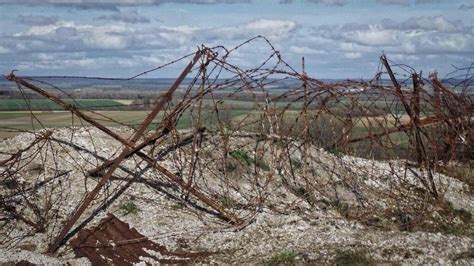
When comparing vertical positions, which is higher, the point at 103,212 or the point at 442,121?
the point at 442,121

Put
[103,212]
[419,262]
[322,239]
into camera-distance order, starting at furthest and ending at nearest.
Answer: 1. [103,212]
2. [322,239]
3. [419,262]

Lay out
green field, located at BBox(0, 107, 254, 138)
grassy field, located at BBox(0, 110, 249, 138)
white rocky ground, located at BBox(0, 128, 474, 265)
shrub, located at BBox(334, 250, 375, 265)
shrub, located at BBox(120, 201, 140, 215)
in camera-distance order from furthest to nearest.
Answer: grassy field, located at BBox(0, 110, 249, 138)
green field, located at BBox(0, 107, 254, 138)
shrub, located at BBox(120, 201, 140, 215)
white rocky ground, located at BBox(0, 128, 474, 265)
shrub, located at BBox(334, 250, 375, 265)

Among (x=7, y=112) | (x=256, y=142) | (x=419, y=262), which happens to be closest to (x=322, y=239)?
(x=419, y=262)

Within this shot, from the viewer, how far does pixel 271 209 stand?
9.20 meters

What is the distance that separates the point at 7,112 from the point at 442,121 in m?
21.3

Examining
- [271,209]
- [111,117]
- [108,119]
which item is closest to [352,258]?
[271,209]

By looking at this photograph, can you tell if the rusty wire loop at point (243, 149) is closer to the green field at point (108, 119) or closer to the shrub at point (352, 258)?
the green field at point (108, 119)

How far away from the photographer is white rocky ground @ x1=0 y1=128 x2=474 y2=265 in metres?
7.78

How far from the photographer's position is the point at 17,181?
31.7 feet

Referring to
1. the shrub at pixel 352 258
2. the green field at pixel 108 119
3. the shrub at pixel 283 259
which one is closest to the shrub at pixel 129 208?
the green field at pixel 108 119

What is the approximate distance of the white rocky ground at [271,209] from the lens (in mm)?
7781

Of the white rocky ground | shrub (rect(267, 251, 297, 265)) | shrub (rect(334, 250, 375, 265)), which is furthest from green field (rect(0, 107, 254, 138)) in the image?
shrub (rect(334, 250, 375, 265))

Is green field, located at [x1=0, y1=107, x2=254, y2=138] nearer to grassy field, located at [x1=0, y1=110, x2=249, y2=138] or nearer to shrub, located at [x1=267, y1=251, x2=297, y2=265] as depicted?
grassy field, located at [x1=0, y1=110, x2=249, y2=138]

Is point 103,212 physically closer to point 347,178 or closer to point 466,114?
point 347,178
